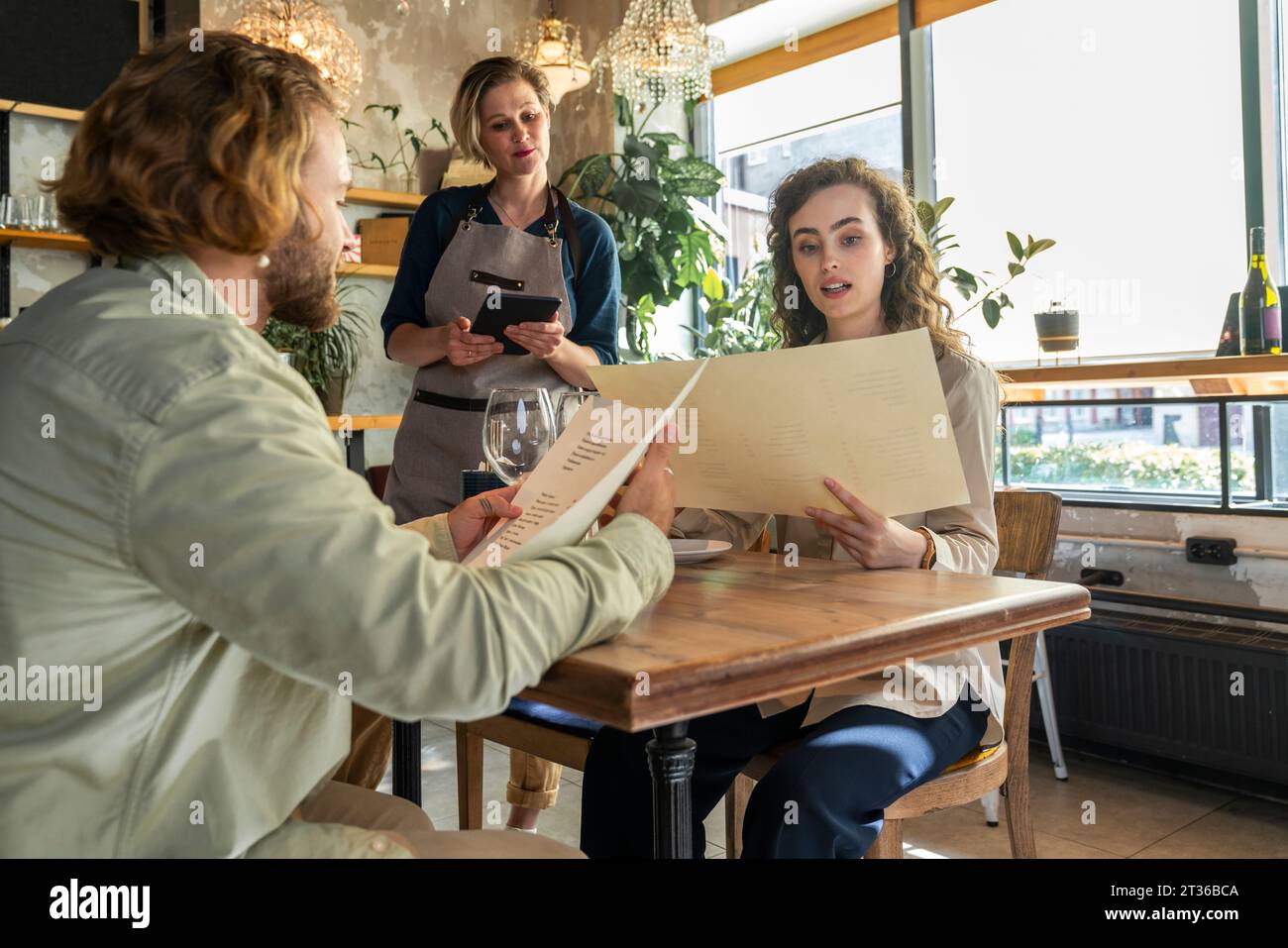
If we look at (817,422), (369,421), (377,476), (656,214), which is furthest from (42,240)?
(817,422)

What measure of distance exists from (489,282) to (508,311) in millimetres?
382

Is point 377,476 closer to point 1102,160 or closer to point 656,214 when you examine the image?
point 656,214

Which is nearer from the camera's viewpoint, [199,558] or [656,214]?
[199,558]

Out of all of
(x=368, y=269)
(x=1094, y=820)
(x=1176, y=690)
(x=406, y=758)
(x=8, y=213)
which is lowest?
(x=1094, y=820)

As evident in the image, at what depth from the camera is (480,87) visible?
246 cm

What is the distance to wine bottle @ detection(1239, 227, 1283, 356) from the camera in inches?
106

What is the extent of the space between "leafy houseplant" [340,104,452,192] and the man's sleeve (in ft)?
14.0

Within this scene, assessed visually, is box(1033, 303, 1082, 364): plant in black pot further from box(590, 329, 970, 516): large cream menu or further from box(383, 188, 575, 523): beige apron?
box(590, 329, 970, 516): large cream menu

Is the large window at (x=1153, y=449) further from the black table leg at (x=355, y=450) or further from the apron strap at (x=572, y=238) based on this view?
the black table leg at (x=355, y=450)

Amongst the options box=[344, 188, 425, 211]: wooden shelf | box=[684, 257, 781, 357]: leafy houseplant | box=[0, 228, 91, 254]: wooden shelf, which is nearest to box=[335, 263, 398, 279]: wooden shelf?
box=[344, 188, 425, 211]: wooden shelf

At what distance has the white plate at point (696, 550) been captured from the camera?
148 centimetres

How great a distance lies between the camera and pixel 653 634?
980 mm

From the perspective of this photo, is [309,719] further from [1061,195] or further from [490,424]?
[1061,195]

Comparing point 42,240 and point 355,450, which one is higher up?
point 42,240
